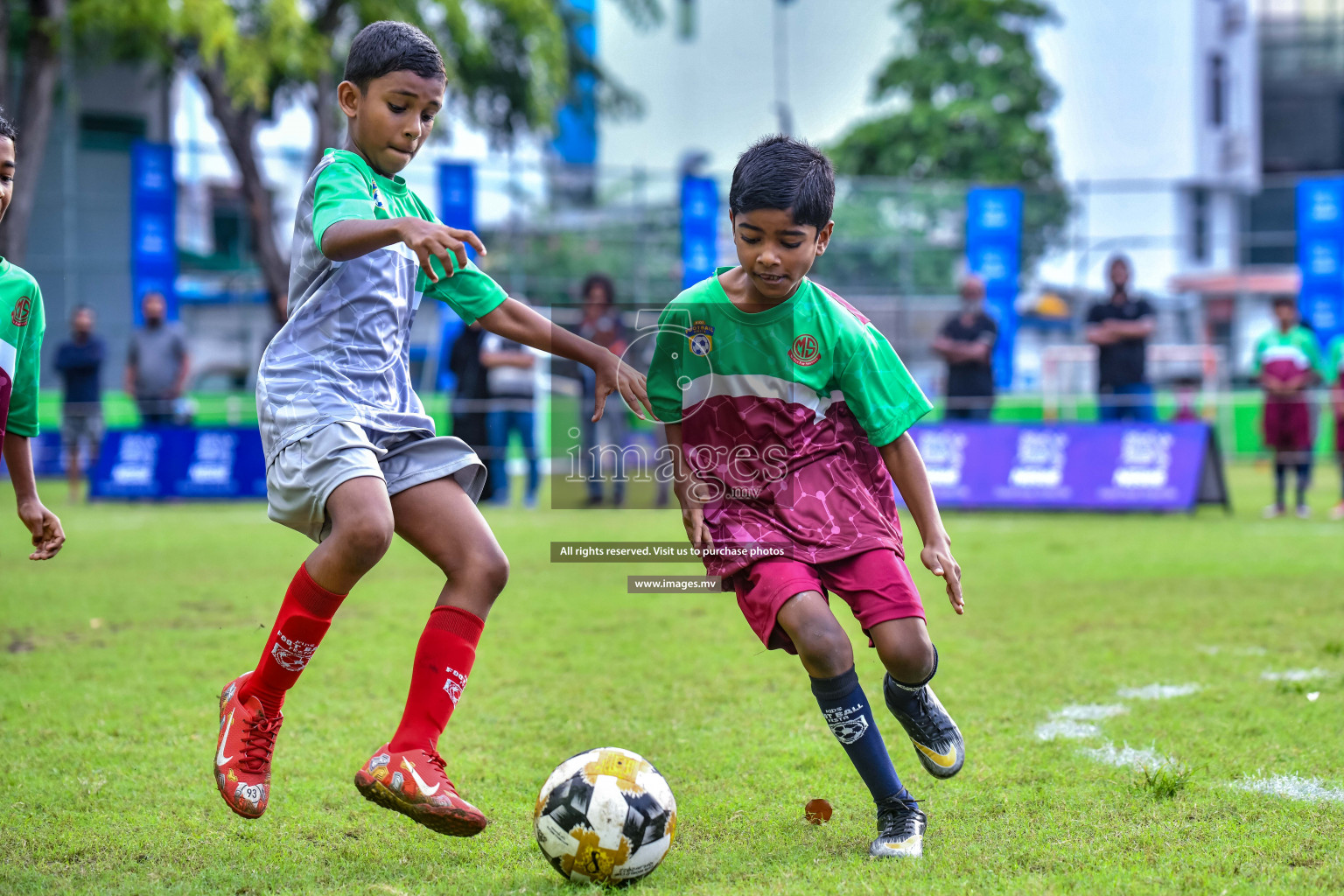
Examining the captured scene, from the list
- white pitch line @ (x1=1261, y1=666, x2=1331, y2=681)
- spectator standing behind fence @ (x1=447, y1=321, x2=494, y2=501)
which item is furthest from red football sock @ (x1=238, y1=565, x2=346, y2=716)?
spectator standing behind fence @ (x1=447, y1=321, x2=494, y2=501)

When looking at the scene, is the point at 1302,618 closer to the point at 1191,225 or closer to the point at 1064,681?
the point at 1064,681

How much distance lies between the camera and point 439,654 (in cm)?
308

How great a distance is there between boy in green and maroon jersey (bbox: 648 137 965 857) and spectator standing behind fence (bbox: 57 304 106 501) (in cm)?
1221

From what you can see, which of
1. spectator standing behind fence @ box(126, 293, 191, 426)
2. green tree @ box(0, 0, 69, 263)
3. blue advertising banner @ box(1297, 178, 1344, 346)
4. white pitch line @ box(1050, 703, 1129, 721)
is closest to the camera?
white pitch line @ box(1050, 703, 1129, 721)

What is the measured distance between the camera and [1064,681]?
16.2ft

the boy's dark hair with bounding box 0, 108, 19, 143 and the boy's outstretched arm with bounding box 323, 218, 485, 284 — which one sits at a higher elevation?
the boy's dark hair with bounding box 0, 108, 19, 143

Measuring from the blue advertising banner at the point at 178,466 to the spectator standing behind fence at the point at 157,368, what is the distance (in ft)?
1.01

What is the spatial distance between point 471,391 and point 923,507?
370 inches

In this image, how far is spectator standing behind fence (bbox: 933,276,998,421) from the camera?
12.6 meters

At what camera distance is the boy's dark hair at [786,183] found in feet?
10.1

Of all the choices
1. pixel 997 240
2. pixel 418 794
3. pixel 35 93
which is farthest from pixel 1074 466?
pixel 35 93

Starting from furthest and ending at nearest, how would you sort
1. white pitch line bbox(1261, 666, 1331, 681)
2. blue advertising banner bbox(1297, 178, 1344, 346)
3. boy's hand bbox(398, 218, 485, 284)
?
blue advertising banner bbox(1297, 178, 1344, 346), white pitch line bbox(1261, 666, 1331, 681), boy's hand bbox(398, 218, 485, 284)

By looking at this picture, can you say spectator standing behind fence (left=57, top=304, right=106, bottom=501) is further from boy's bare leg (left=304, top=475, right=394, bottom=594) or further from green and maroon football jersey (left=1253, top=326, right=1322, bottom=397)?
boy's bare leg (left=304, top=475, right=394, bottom=594)

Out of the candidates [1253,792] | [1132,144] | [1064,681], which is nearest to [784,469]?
[1253,792]
